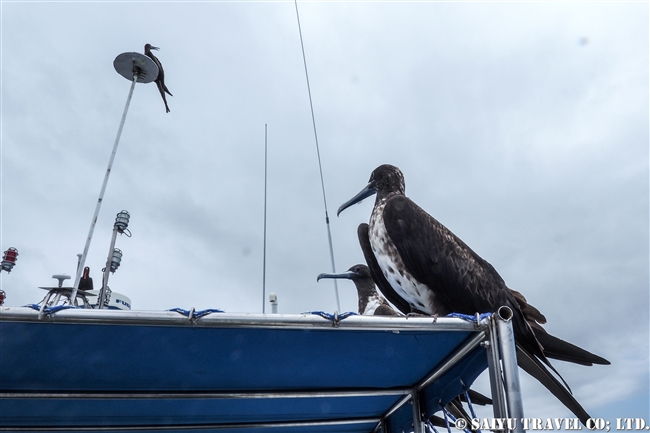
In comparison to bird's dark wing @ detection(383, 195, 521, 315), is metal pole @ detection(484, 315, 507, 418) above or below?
below

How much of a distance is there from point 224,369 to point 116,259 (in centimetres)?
920

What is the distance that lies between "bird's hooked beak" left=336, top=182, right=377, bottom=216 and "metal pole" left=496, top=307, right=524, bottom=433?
319 centimetres

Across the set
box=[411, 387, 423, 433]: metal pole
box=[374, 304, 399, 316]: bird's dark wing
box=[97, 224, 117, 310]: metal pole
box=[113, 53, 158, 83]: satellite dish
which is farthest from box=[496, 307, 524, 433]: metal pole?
box=[97, 224, 117, 310]: metal pole

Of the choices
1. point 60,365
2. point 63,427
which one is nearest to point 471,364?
point 60,365

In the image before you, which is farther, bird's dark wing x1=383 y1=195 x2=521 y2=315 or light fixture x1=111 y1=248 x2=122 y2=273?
light fixture x1=111 y1=248 x2=122 y2=273

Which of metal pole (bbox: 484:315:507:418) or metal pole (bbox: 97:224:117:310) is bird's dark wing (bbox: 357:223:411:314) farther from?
metal pole (bbox: 97:224:117:310)

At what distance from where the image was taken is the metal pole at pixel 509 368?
247cm

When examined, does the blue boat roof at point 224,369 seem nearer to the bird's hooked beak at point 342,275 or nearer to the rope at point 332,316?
the rope at point 332,316

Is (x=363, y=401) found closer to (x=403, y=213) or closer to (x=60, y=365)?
(x=403, y=213)

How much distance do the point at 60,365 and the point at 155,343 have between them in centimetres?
67

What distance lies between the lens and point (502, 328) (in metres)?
2.67

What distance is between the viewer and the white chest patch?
4.59 metres

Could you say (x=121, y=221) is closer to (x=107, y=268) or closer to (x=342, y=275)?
(x=107, y=268)

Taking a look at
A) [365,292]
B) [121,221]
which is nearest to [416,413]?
[365,292]
